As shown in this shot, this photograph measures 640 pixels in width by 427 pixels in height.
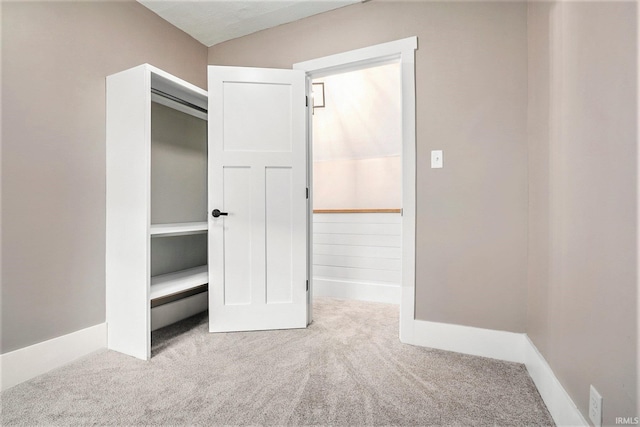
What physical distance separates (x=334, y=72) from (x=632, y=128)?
6.28 ft

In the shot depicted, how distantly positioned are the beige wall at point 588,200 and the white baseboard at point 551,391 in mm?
38

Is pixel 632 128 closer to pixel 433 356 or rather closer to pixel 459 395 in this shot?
pixel 459 395

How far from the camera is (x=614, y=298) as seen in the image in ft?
2.93

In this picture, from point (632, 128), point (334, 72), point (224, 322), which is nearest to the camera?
point (632, 128)

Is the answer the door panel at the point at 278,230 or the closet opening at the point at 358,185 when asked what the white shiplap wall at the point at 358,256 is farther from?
the door panel at the point at 278,230

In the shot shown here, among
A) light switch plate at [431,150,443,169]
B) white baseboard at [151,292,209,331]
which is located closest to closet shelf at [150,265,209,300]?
white baseboard at [151,292,209,331]

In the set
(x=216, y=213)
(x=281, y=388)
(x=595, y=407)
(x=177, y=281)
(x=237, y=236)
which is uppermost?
(x=216, y=213)

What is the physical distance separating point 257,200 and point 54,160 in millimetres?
1170

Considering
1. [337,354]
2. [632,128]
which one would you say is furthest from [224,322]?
[632,128]

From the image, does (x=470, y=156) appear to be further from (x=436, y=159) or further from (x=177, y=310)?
(x=177, y=310)

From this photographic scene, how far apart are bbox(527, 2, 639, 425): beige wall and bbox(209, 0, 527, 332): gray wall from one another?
225 millimetres

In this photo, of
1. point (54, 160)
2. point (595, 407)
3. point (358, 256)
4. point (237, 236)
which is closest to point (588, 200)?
point (595, 407)

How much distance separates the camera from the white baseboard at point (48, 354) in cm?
152

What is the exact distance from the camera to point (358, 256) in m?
3.19
